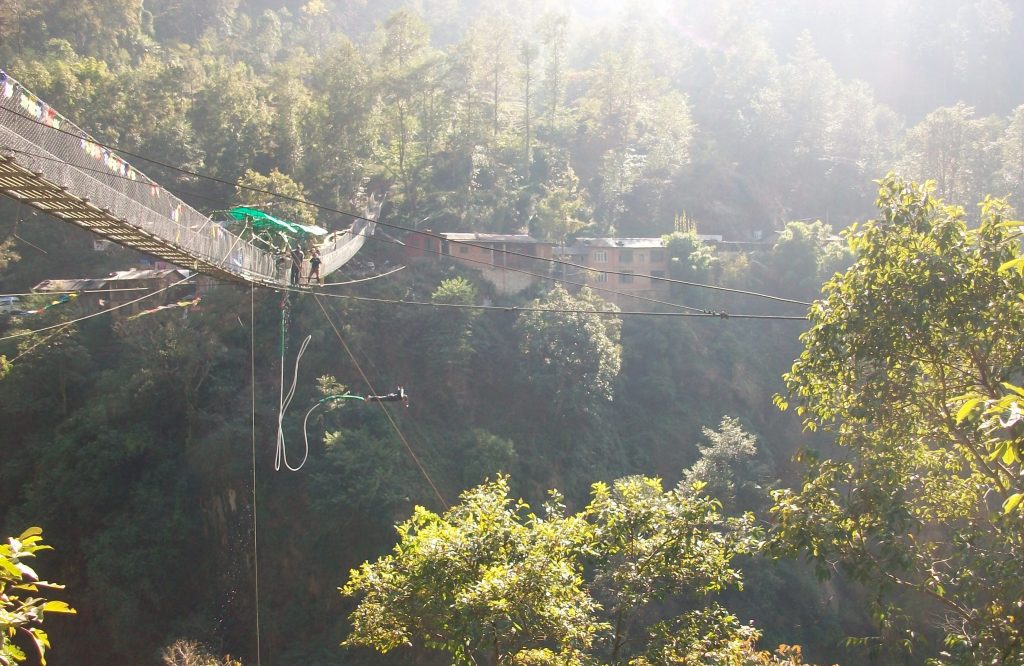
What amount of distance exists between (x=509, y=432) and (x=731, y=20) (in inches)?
1221

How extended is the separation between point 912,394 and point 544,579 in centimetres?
281

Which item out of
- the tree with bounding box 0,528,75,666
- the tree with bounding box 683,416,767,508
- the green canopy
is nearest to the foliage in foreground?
the tree with bounding box 0,528,75,666

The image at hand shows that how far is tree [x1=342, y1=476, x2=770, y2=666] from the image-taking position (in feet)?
18.7

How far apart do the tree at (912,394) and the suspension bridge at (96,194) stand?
4886mm

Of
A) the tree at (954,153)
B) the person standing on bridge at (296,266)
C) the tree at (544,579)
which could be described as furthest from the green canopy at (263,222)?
the tree at (954,153)

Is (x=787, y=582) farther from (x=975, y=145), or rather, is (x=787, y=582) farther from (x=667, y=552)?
(x=975, y=145)

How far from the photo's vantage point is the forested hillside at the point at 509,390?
17.0 ft

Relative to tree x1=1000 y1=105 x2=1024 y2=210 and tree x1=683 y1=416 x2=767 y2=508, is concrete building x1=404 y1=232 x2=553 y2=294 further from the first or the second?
tree x1=1000 y1=105 x2=1024 y2=210

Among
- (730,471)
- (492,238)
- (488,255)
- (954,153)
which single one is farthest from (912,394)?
(954,153)

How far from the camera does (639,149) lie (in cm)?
3328

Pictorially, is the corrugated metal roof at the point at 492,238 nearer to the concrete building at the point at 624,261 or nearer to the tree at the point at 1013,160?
the concrete building at the point at 624,261

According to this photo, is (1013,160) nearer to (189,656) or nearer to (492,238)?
(492,238)

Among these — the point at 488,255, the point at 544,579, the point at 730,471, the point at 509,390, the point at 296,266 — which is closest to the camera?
the point at 544,579

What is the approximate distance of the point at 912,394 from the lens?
5.22 m
